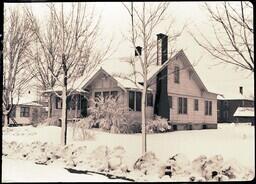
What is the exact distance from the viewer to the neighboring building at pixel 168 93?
11.4ft

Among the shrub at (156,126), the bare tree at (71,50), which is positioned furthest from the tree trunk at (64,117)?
the shrub at (156,126)

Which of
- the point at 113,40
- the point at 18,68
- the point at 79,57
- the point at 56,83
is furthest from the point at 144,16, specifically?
the point at 18,68

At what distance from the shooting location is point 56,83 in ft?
12.6

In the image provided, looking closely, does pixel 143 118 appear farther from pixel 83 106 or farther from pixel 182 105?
pixel 83 106

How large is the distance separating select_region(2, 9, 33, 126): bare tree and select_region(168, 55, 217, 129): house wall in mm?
1648

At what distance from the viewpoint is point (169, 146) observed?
3.37 m

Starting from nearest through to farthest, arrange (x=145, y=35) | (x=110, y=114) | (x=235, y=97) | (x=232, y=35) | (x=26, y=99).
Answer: (x=235, y=97) → (x=232, y=35) → (x=145, y=35) → (x=110, y=114) → (x=26, y=99)

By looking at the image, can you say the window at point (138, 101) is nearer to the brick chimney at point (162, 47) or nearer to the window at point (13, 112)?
the brick chimney at point (162, 47)

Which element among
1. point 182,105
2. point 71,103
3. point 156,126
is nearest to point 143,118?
point 156,126

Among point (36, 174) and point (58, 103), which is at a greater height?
point (58, 103)

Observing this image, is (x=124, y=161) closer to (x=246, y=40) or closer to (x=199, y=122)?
(x=199, y=122)

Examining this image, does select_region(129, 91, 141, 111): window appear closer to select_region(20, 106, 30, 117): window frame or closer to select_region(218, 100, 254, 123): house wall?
select_region(218, 100, 254, 123): house wall

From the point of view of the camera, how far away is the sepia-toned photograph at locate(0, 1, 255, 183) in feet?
10.9

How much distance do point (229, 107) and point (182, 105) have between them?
496 millimetres
